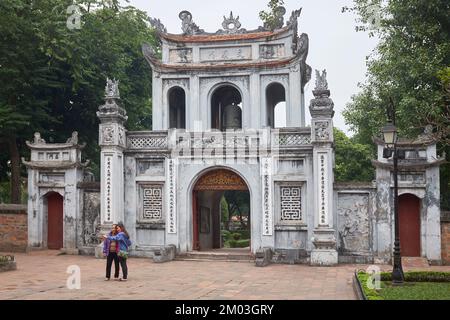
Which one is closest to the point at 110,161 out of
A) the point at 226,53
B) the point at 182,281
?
the point at 226,53

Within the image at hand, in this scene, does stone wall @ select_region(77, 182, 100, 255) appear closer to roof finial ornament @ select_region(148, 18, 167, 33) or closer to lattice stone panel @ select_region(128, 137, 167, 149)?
lattice stone panel @ select_region(128, 137, 167, 149)

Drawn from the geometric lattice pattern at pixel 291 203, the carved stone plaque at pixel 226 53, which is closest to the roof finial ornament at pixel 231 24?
the carved stone plaque at pixel 226 53

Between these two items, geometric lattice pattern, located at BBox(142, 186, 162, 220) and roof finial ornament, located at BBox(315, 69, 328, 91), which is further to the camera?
geometric lattice pattern, located at BBox(142, 186, 162, 220)

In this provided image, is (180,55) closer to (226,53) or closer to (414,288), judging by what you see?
(226,53)

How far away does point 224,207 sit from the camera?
1487 inches

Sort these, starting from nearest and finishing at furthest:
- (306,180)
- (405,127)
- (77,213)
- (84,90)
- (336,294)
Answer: (336,294) → (306,180) → (77,213) → (405,127) → (84,90)

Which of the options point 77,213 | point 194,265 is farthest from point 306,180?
point 77,213

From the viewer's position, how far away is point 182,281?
13219mm

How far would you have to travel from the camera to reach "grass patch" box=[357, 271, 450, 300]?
399 inches

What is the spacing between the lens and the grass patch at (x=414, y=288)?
33.2ft

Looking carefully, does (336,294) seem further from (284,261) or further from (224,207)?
(224,207)

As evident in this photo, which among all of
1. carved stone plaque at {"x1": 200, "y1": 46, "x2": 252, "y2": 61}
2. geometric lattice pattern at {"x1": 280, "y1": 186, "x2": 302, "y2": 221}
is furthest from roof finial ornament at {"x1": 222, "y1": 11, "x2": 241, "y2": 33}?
geometric lattice pattern at {"x1": 280, "y1": 186, "x2": 302, "y2": 221}

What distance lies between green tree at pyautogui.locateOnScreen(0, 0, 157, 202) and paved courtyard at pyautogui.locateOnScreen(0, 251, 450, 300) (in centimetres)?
706

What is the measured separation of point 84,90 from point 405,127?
14193 mm
